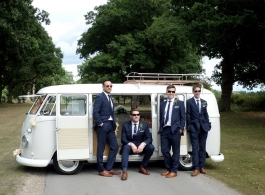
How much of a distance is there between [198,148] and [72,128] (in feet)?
9.97

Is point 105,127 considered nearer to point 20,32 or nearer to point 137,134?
point 137,134

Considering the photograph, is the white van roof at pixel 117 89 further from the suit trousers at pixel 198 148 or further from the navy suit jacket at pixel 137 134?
the suit trousers at pixel 198 148

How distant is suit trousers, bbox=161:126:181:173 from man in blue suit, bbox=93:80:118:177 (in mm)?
1118

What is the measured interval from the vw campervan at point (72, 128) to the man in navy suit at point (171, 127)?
425 millimetres

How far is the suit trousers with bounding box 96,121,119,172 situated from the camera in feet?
29.0

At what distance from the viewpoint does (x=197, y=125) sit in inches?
364

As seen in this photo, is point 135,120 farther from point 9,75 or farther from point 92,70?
point 9,75

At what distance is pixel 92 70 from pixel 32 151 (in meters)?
39.6

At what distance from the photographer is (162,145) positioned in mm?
9125

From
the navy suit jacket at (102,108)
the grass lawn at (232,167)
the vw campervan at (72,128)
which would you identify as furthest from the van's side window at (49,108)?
the grass lawn at (232,167)

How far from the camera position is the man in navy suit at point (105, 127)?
8.80 meters

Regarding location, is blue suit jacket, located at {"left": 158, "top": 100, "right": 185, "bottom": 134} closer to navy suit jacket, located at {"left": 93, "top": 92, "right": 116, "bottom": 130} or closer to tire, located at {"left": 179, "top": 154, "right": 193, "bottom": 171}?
tire, located at {"left": 179, "top": 154, "right": 193, "bottom": 171}

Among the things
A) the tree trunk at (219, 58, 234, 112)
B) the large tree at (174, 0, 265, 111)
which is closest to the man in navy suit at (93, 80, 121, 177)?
the large tree at (174, 0, 265, 111)

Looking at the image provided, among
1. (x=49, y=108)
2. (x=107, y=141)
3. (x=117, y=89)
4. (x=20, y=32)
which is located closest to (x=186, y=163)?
(x=107, y=141)
